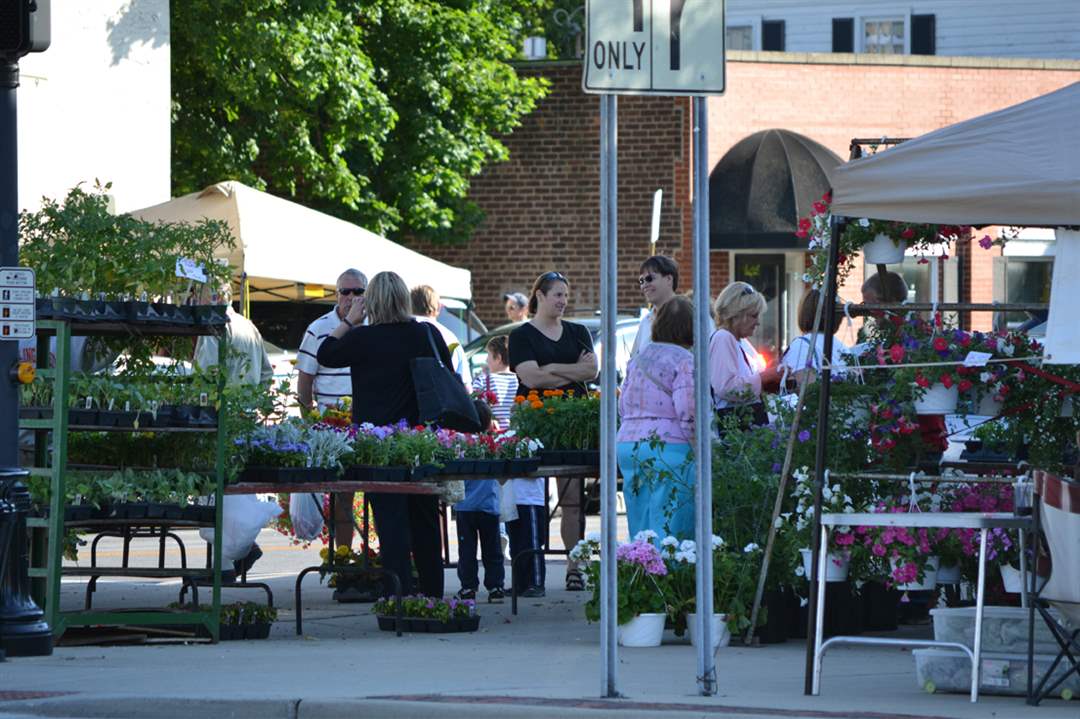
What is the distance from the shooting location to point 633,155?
1172 inches

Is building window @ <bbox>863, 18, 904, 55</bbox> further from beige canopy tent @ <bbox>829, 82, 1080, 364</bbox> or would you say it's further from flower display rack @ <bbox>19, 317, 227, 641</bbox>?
beige canopy tent @ <bbox>829, 82, 1080, 364</bbox>

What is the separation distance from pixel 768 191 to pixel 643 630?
19.3m

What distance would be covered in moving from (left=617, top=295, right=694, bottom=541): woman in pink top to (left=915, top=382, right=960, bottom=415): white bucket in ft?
4.83

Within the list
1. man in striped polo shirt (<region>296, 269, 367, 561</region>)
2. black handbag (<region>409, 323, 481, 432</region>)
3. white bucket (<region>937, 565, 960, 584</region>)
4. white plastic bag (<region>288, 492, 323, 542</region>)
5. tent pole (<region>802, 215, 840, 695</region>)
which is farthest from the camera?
white plastic bag (<region>288, 492, 323, 542</region>)

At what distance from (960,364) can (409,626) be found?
3764 mm

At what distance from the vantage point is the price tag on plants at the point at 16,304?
9.14 metres

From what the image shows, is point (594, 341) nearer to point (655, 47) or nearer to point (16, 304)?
point (16, 304)

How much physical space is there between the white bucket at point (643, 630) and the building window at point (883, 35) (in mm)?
30228

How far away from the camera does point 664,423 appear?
10375mm

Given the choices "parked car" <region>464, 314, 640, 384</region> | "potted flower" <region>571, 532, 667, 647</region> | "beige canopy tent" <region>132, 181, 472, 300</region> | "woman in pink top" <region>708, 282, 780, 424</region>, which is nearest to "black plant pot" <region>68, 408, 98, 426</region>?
"potted flower" <region>571, 532, 667, 647</region>

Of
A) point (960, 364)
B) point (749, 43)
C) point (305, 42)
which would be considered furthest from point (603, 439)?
point (749, 43)

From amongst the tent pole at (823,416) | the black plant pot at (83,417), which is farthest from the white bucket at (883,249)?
the black plant pot at (83,417)

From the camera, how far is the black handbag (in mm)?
11078

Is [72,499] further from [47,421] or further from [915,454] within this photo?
[915,454]
